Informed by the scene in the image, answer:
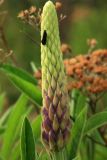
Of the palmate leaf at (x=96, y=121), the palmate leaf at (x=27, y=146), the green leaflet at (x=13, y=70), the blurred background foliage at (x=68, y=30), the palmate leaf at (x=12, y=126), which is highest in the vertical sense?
the blurred background foliage at (x=68, y=30)

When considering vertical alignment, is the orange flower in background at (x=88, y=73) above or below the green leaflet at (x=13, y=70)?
below

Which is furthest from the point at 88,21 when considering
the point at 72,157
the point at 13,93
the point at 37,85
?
the point at 72,157

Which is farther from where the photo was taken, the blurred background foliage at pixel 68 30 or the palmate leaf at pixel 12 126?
the blurred background foliage at pixel 68 30

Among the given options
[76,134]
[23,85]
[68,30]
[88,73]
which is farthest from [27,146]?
[68,30]

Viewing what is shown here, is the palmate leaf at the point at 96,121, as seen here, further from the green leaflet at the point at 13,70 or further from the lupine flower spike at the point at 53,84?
the green leaflet at the point at 13,70

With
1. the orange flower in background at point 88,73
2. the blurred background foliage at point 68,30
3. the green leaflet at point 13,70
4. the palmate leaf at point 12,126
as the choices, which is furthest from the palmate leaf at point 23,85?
the blurred background foliage at point 68,30

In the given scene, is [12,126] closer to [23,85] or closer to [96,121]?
[23,85]

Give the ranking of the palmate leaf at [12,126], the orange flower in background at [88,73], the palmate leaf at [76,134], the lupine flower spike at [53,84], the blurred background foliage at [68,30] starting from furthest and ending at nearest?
the blurred background foliage at [68,30] → the palmate leaf at [12,126] → the orange flower in background at [88,73] → the palmate leaf at [76,134] → the lupine flower spike at [53,84]
